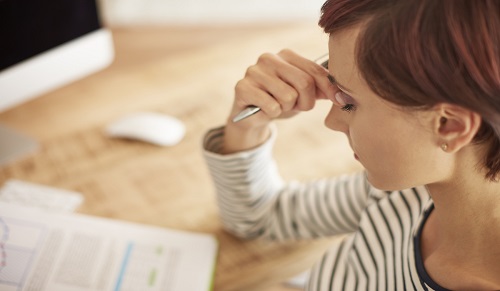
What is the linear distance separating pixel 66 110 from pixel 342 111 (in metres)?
0.69

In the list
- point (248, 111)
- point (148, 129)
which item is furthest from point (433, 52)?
point (148, 129)

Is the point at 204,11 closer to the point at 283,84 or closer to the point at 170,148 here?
the point at 170,148

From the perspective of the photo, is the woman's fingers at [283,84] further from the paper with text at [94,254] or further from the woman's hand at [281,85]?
the paper with text at [94,254]

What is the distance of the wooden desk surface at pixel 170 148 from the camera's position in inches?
36.3

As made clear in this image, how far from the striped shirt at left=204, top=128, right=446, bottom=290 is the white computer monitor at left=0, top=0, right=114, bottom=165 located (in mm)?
358

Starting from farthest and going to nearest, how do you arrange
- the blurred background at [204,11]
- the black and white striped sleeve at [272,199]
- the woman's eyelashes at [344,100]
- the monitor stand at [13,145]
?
the blurred background at [204,11]
the monitor stand at [13,145]
the black and white striped sleeve at [272,199]
the woman's eyelashes at [344,100]

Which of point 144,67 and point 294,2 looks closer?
point 144,67

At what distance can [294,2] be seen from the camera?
1.72 m

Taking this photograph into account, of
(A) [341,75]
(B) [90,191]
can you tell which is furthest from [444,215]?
(B) [90,191]

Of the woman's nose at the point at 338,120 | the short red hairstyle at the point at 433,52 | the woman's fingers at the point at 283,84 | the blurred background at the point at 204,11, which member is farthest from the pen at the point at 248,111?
the blurred background at the point at 204,11

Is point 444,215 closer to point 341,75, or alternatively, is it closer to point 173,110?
point 341,75

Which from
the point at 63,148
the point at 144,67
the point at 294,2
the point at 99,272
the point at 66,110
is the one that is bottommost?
the point at 99,272

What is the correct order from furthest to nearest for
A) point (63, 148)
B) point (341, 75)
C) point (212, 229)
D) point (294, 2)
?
point (294, 2), point (63, 148), point (212, 229), point (341, 75)

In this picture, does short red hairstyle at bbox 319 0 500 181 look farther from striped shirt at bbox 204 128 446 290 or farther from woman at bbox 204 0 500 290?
striped shirt at bbox 204 128 446 290
